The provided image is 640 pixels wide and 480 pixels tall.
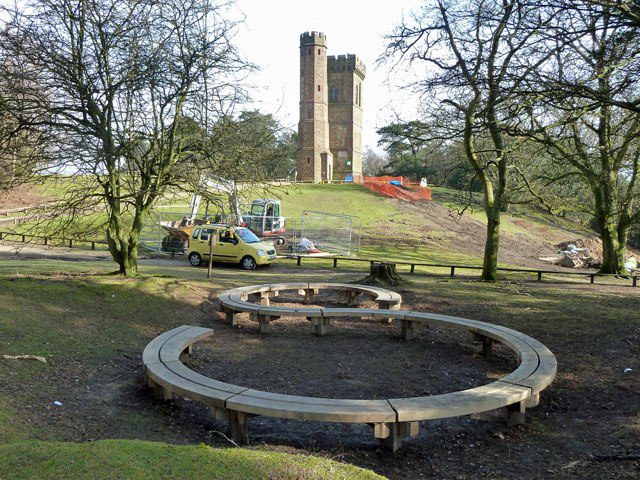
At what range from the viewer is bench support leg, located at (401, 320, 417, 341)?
910 centimetres

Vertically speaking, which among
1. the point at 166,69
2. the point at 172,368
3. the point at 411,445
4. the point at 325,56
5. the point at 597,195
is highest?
the point at 325,56

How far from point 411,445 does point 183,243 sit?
18847 millimetres

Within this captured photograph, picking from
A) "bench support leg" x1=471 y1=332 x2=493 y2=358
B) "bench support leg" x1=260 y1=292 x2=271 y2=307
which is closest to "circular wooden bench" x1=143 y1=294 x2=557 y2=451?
"bench support leg" x1=471 y1=332 x2=493 y2=358

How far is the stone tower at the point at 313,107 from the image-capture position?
67562 mm

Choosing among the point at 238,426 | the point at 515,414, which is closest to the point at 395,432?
the point at 238,426

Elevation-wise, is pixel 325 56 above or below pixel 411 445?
above

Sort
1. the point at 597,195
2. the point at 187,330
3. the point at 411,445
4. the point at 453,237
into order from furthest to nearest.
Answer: the point at 453,237, the point at 597,195, the point at 187,330, the point at 411,445

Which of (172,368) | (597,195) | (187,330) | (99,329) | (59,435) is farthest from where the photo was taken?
(597,195)

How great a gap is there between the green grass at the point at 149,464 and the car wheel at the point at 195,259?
16.1 meters

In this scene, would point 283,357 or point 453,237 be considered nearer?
point 283,357

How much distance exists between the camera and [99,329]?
8.16 meters

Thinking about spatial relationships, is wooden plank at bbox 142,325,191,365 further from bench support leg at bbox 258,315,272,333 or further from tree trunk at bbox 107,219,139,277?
tree trunk at bbox 107,219,139,277

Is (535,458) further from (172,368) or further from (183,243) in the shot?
(183,243)

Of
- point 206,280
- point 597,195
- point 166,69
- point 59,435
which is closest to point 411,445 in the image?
point 59,435
